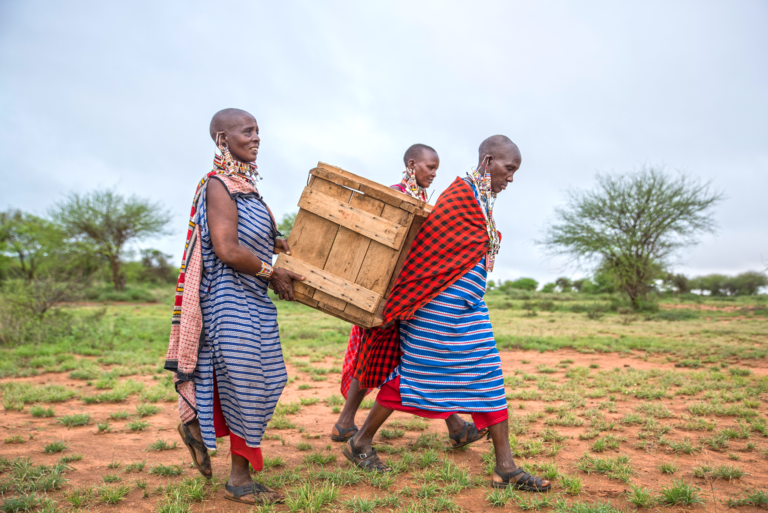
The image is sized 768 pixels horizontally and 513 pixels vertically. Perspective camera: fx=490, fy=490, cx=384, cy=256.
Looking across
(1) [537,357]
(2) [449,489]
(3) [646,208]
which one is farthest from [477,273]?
(3) [646,208]

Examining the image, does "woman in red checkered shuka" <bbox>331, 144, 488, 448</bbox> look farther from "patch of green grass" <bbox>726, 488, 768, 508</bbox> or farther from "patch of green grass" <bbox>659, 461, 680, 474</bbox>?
"patch of green grass" <bbox>726, 488, 768, 508</bbox>

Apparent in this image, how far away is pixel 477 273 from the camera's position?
9.70 ft

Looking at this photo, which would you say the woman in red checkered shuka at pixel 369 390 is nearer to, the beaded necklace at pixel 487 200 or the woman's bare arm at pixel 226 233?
the beaded necklace at pixel 487 200

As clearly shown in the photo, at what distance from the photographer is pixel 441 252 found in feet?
9.44

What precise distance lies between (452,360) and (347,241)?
93 centimetres

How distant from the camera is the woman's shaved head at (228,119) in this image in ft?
8.88

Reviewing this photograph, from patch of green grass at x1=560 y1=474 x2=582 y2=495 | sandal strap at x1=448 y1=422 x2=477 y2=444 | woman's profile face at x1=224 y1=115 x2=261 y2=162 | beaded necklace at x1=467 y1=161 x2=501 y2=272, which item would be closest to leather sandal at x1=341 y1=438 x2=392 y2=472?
sandal strap at x1=448 y1=422 x2=477 y2=444

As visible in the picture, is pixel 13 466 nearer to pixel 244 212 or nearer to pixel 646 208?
pixel 244 212

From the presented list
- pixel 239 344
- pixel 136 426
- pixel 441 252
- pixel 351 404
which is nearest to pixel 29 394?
pixel 136 426

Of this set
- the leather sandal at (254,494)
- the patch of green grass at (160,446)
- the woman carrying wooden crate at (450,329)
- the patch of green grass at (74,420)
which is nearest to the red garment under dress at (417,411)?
the woman carrying wooden crate at (450,329)

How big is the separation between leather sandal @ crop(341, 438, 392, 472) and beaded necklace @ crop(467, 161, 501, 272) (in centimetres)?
137

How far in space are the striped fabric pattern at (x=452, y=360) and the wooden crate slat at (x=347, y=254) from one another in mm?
520

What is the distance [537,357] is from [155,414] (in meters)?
5.19

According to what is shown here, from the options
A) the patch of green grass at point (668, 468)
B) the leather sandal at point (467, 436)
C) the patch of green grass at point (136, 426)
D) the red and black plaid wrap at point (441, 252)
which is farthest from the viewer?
the patch of green grass at point (136, 426)
